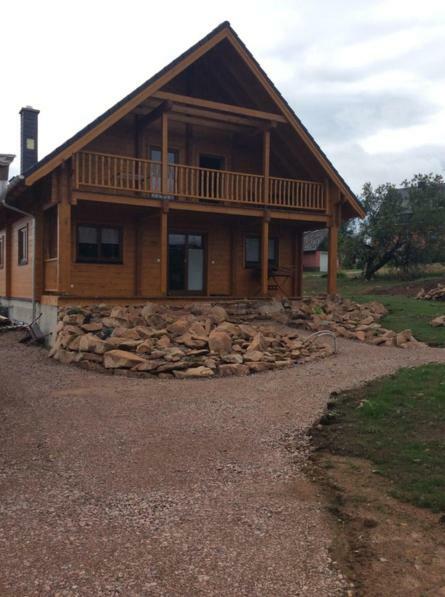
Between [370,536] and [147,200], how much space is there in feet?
42.8

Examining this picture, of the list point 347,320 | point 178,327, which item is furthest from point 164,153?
point 347,320

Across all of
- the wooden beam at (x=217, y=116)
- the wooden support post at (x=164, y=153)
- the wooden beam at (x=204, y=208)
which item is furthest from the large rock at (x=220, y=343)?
the wooden beam at (x=217, y=116)

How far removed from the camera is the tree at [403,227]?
1409 inches

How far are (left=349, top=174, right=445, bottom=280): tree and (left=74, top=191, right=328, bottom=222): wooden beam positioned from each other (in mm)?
18195

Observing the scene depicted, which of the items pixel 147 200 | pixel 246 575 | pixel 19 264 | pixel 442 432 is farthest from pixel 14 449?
pixel 19 264

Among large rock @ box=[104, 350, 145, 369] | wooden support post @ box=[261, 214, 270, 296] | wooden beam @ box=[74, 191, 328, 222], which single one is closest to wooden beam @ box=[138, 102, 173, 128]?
wooden beam @ box=[74, 191, 328, 222]

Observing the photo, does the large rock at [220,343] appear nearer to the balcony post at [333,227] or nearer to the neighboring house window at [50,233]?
the neighboring house window at [50,233]

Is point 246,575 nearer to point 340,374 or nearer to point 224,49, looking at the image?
point 340,374

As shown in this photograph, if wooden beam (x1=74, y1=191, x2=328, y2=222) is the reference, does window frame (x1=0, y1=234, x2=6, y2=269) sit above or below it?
below

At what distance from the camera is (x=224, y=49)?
17.3m

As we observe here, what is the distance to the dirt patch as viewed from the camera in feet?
11.2

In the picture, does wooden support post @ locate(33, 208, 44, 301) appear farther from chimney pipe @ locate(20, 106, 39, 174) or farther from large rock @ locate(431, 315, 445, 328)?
large rock @ locate(431, 315, 445, 328)

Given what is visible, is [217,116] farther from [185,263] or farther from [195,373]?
[195,373]

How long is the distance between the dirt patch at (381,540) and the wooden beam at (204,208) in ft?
38.2
